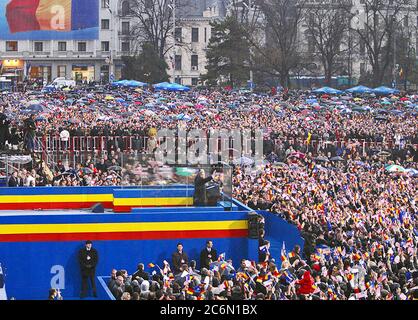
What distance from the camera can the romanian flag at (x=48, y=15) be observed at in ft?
255

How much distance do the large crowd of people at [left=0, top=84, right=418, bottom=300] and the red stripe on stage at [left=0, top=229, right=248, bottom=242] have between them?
0.64 m

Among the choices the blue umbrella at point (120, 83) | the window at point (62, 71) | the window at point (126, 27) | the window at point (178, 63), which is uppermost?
the window at point (126, 27)

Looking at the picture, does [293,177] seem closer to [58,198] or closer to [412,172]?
[412,172]

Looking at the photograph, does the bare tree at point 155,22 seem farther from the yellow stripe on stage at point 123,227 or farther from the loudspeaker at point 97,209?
the yellow stripe on stage at point 123,227

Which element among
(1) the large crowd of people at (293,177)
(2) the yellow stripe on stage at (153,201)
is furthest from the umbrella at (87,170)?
(2) the yellow stripe on stage at (153,201)

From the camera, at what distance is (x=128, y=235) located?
17812 mm

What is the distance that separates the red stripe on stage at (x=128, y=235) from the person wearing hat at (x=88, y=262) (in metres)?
0.41

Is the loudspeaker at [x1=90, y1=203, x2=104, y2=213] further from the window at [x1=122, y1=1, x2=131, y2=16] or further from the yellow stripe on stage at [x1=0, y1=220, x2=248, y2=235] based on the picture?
the window at [x1=122, y1=1, x2=131, y2=16]

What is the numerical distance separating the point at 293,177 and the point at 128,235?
12059 millimetres

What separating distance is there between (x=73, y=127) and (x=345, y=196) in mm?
17438

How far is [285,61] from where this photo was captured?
2968 inches

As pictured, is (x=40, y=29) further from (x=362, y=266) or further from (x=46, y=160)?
(x=362, y=266)

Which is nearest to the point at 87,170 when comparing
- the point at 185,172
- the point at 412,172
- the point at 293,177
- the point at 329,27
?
the point at 293,177
